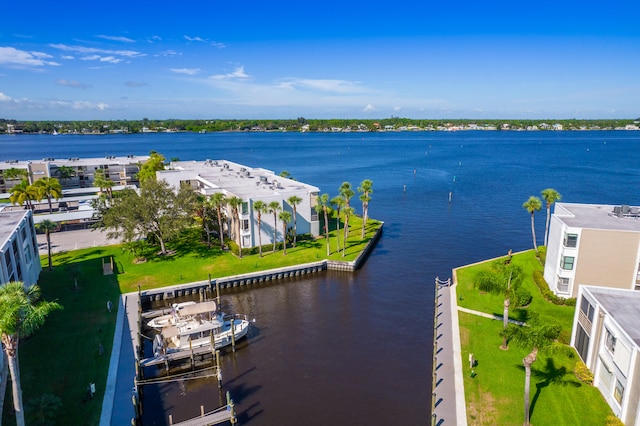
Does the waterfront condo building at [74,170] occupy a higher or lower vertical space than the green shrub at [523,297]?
higher

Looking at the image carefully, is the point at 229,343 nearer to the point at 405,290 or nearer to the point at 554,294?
the point at 405,290

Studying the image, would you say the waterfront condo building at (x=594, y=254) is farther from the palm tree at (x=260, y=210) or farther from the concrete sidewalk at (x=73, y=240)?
the concrete sidewalk at (x=73, y=240)

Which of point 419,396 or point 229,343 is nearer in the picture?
point 419,396

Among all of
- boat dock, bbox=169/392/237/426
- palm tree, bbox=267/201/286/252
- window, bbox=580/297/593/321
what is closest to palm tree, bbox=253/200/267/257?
palm tree, bbox=267/201/286/252

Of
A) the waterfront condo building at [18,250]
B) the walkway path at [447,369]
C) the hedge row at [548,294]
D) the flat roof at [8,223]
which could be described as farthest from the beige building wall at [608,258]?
the flat roof at [8,223]

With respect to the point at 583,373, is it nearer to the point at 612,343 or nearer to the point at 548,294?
the point at 612,343

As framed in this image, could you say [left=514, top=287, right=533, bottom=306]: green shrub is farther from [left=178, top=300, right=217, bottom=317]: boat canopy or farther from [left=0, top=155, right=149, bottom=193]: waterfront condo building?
[left=0, top=155, right=149, bottom=193]: waterfront condo building

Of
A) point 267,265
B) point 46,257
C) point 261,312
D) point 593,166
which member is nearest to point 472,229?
point 267,265
